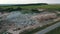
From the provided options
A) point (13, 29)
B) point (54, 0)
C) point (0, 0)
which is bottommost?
point (13, 29)

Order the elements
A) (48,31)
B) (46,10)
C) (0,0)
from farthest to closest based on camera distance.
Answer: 1. (0,0)
2. (46,10)
3. (48,31)

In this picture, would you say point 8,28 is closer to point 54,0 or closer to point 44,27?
point 44,27

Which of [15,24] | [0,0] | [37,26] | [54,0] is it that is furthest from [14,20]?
[54,0]

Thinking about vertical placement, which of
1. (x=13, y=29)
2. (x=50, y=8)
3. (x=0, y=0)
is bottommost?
(x=13, y=29)

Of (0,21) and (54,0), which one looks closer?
(0,21)

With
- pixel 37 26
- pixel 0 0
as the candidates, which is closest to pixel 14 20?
pixel 37 26

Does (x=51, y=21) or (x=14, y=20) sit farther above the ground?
(x=14, y=20)

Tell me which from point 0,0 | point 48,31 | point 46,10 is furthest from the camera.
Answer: point 0,0

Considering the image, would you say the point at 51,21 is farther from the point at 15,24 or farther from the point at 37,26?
the point at 15,24

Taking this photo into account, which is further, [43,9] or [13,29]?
[43,9]
